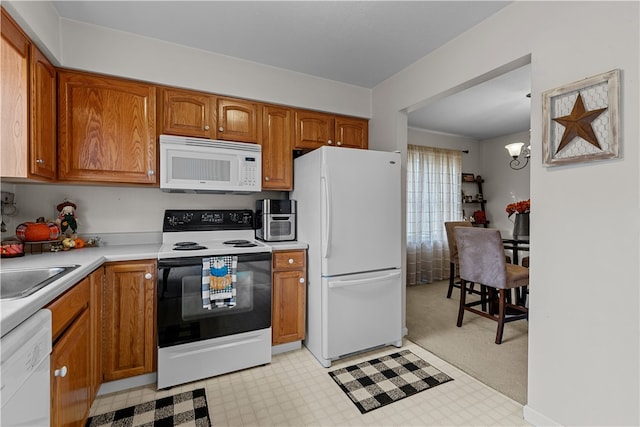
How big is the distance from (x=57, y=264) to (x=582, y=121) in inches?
112

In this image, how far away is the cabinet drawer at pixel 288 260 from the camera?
2.38 metres

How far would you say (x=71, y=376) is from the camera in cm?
133

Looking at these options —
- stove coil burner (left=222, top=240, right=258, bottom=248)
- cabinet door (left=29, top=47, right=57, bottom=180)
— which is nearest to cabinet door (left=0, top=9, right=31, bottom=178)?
cabinet door (left=29, top=47, right=57, bottom=180)

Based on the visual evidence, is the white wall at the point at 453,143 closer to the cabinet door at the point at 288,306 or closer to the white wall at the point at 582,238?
the white wall at the point at 582,238

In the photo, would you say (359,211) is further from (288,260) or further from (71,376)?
(71,376)

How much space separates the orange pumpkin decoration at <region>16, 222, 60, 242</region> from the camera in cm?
198

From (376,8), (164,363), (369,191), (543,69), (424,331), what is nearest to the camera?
(543,69)

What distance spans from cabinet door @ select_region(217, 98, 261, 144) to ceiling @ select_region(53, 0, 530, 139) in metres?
0.38

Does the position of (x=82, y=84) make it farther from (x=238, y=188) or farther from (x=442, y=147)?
(x=442, y=147)

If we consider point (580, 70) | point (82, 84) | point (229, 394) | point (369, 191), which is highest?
point (82, 84)

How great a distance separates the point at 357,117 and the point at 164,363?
267 centimetres

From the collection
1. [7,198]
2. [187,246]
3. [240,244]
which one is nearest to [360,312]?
Result: [240,244]

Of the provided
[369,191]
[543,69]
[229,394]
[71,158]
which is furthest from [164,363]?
[543,69]

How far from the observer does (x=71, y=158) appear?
2.03 metres
